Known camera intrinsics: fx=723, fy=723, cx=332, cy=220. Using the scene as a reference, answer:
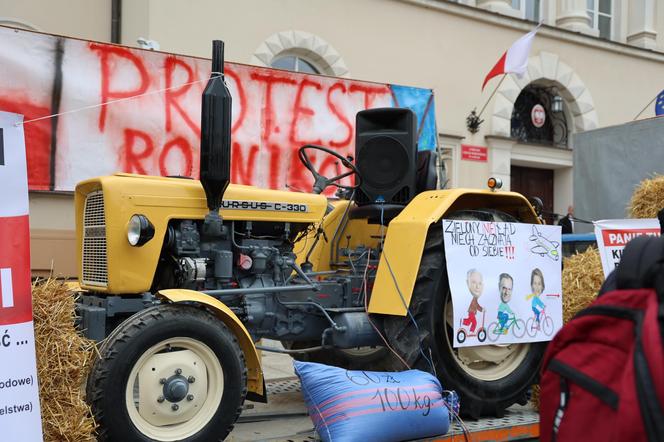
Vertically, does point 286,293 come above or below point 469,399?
above

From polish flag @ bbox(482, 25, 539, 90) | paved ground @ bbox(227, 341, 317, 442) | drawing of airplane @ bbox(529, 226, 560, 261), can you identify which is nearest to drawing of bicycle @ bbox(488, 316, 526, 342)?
drawing of airplane @ bbox(529, 226, 560, 261)

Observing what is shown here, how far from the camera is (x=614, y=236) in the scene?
4.89 metres

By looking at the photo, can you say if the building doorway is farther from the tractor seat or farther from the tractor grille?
the tractor grille

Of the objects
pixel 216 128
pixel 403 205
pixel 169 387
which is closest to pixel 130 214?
pixel 216 128

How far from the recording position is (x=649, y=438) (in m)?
1.21

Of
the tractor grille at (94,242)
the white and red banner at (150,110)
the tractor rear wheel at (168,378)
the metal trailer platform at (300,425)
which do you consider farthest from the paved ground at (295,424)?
the white and red banner at (150,110)

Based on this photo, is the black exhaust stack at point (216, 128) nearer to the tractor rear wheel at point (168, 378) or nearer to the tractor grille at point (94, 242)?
the tractor grille at point (94, 242)

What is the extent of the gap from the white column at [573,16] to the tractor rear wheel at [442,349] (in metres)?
10.8

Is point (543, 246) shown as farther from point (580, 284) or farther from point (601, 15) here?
point (601, 15)

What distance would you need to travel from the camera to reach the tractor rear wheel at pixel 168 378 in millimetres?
3256

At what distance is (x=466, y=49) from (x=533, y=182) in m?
3.46

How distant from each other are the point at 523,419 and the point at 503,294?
0.76 meters

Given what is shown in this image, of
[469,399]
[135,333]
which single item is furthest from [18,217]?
[469,399]

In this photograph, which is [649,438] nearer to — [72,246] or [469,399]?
[469,399]
